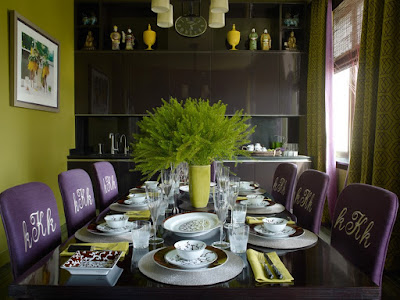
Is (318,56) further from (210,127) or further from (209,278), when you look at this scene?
(209,278)

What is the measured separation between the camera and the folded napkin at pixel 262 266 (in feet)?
3.03

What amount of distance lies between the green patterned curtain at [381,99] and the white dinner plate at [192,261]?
1.95m

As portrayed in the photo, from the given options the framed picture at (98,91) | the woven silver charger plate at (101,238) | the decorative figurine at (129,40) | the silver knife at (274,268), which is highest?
the decorative figurine at (129,40)

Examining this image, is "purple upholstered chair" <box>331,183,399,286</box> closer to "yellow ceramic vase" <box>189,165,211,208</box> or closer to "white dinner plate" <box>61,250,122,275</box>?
"yellow ceramic vase" <box>189,165,211,208</box>

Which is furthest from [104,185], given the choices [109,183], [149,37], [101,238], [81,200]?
[149,37]

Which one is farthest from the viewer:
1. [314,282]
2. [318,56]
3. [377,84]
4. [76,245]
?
[318,56]

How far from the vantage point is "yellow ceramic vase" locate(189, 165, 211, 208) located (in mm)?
1821

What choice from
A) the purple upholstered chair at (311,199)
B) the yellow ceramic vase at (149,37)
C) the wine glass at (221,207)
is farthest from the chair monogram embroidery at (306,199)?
the yellow ceramic vase at (149,37)

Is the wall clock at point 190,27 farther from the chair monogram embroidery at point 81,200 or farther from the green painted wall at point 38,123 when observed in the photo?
the chair monogram embroidery at point 81,200

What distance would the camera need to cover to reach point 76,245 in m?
1.18

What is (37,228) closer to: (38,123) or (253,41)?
(38,123)

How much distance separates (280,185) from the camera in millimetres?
2564

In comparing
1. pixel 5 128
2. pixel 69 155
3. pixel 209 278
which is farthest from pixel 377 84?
pixel 69 155

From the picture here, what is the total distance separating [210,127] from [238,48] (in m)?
3.34
